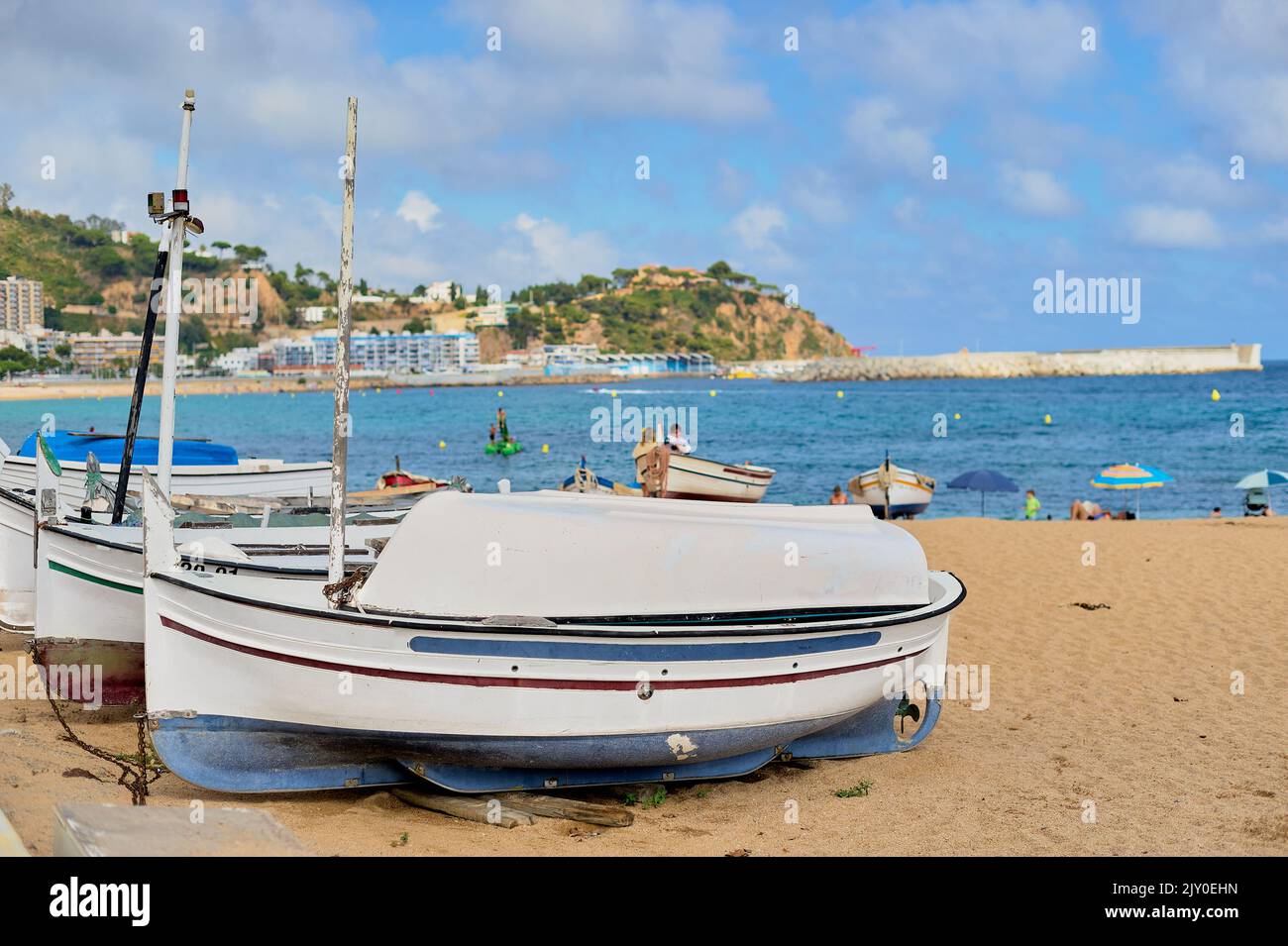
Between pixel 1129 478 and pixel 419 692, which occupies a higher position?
pixel 1129 478

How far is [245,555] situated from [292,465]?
9181 millimetres

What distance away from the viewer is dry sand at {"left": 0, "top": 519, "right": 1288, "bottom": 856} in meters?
6.80

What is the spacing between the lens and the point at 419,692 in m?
6.84

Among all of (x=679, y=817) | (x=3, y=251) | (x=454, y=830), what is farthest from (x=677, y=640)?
(x=3, y=251)

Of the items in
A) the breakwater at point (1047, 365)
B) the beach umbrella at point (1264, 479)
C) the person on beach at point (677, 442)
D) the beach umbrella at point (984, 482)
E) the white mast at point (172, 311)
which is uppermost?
the breakwater at point (1047, 365)

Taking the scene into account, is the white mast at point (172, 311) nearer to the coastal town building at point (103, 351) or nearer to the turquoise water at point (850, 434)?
the turquoise water at point (850, 434)

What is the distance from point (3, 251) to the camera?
19350cm

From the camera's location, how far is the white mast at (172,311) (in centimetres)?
897

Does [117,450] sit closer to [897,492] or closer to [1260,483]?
[897,492]

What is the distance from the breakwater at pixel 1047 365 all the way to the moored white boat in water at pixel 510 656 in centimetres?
16271

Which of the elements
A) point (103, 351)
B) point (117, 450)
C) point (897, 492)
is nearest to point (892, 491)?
point (897, 492)

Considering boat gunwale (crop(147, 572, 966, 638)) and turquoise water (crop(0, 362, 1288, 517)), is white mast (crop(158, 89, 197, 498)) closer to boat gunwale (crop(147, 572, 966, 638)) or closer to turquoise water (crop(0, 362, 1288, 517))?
boat gunwale (crop(147, 572, 966, 638))

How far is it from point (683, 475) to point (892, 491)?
5166mm

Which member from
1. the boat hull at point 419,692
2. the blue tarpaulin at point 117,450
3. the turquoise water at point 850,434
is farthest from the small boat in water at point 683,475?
the boat hull at point 419,692
